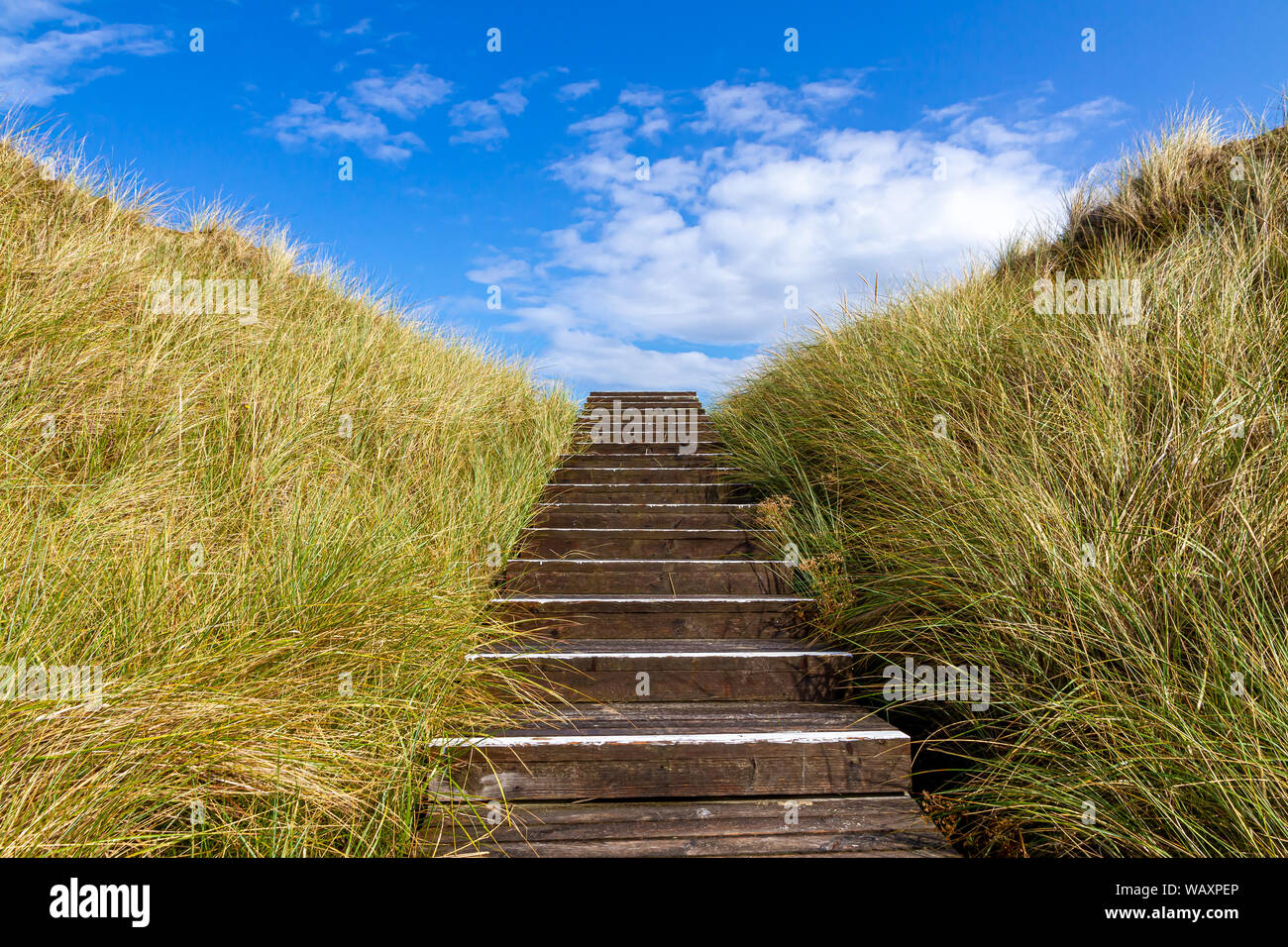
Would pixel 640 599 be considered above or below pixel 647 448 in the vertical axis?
below

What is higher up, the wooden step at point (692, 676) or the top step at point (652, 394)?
the top step at point (652, 394)

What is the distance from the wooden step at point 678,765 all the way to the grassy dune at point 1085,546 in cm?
33

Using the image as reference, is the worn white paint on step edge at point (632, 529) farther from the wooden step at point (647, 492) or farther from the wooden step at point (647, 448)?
the wooden step at point (647, 448)

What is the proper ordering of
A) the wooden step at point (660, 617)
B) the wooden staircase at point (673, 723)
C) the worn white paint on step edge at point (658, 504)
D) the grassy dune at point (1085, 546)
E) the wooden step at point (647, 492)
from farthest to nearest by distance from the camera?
the wooden step at point (647, 492) < the worn white paint on step edge at point (658, 504) < the wooden step at point (660, 617) < the wooden staircase at point (673, 723) < the grassy dune at point (1085, 546)

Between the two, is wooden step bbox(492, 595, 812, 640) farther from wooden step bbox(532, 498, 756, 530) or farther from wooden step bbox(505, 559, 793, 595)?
wooden step bbox(532, 498, 756, 530)

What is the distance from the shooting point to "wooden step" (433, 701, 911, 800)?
2.53 meters

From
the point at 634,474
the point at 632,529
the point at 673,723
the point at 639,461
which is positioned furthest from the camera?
the point at 639,461

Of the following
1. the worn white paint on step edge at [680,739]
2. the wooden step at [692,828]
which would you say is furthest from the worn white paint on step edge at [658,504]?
the wooden step at [692,828]

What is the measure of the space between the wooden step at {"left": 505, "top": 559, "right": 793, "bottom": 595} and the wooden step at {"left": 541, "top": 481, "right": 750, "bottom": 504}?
1426mm

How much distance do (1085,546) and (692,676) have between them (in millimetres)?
1814

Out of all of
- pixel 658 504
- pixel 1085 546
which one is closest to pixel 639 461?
pixel 658 504

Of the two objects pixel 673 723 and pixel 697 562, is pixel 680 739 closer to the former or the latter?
pixel 673 723

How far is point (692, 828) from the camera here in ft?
7.72

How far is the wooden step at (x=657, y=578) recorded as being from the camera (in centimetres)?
432
